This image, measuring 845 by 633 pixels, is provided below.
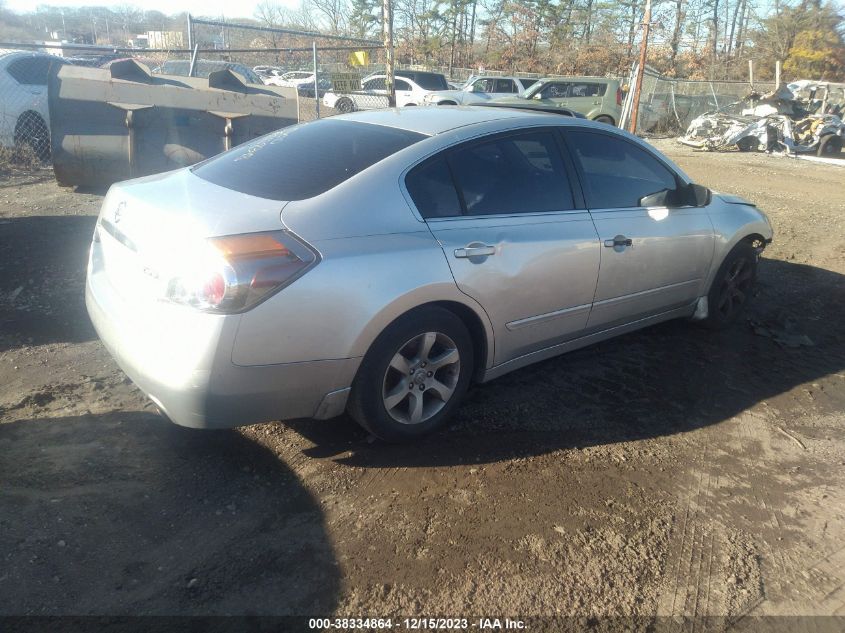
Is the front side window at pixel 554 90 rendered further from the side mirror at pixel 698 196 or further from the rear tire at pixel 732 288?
the side mirror at pixel 698 196

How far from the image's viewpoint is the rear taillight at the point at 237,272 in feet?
8.61

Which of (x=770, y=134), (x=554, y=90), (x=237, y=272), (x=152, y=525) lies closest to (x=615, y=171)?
(x=237, y=272)

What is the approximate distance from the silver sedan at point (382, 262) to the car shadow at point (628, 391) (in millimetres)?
245

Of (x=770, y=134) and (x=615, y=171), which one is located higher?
(x=615, y=171)

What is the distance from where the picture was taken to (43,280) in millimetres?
5305

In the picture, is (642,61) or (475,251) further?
(642,61)

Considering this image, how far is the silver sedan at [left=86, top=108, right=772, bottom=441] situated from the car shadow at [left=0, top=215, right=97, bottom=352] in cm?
136

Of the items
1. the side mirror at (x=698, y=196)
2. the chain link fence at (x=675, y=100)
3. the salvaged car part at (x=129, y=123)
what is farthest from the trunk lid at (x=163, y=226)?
the chain link fence at (x=675, y=100)

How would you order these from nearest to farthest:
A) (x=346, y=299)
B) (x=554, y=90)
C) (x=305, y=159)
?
(x=346, y=299), (x=305, y=159), (x=554, y=90)

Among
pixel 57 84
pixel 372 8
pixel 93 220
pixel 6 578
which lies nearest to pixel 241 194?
pixel 6 578

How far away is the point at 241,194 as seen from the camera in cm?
312

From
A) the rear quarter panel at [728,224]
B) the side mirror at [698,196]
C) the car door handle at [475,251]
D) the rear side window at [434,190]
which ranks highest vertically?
the rear side window at [434,190]

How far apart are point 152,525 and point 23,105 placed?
9.48 meters

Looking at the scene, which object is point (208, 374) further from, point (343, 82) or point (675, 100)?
point (675, 100)
